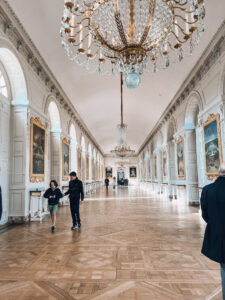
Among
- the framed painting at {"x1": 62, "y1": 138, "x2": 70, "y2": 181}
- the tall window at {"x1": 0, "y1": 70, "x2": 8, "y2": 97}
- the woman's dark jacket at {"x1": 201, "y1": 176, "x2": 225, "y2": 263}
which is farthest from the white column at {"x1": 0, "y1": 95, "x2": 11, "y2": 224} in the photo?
the woman's dark jacket at {"x1": 201, "y1": 176, "x2": 225, "y2": 263}

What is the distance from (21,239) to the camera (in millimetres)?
5270

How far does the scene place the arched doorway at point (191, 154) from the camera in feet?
36.5

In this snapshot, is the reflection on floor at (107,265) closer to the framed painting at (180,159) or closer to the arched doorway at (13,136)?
the arched doorway at (13,136)

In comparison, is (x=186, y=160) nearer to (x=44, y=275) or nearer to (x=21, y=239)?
(x=21, y=239)

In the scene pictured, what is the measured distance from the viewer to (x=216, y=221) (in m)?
2.29

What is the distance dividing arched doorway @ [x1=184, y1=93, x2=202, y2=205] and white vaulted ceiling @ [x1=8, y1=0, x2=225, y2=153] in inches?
64.0

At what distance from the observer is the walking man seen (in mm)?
2232

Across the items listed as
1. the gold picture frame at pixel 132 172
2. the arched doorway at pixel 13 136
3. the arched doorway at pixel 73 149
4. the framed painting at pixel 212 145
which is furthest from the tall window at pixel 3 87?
the gold picture frame at pixel 132 172

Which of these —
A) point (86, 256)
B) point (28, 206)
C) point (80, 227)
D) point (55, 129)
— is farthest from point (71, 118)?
point (86, 256)

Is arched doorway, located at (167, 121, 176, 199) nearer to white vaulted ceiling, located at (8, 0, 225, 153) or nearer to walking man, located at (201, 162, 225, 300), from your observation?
white vaulted ceiling, located at (8, 0, 225, 153)

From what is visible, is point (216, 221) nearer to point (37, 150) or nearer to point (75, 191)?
point (75, 191)

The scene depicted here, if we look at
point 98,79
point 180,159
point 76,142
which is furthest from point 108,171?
point 98,79

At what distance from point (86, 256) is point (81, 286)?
1.14 metres

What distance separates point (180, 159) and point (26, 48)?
30.2 feet
